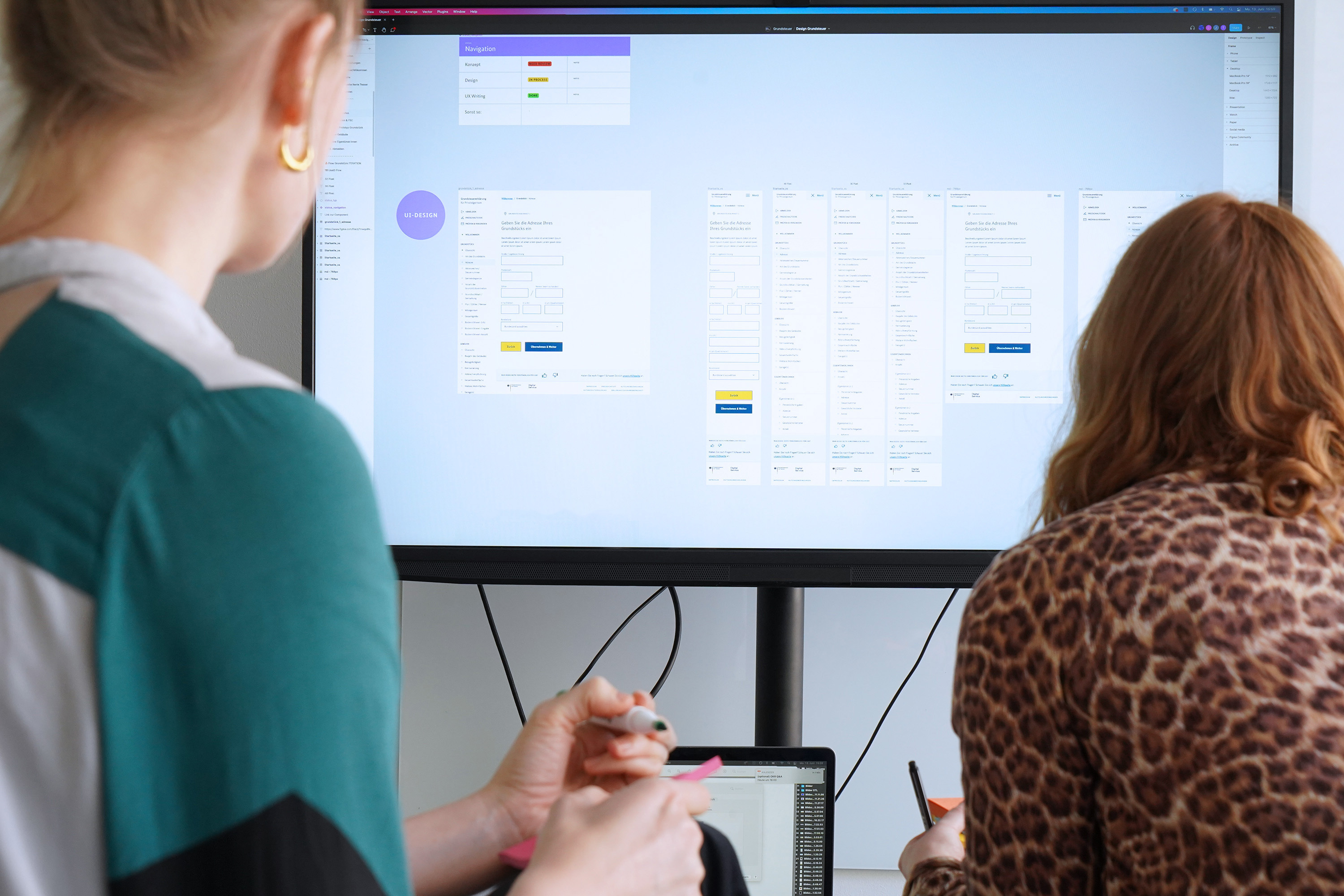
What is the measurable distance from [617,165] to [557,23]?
21 cm

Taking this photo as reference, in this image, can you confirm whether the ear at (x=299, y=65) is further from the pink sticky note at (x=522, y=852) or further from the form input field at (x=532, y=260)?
the form input field at (x=532, y=260)

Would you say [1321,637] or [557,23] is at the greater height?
[557,23]

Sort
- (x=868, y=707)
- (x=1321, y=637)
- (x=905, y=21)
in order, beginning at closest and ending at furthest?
(x=1321, y=637)
(x=905, y=21)
(x=868, y=707)

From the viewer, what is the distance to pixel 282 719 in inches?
12.8

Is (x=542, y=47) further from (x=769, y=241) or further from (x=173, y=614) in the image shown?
(x=173, y=614)

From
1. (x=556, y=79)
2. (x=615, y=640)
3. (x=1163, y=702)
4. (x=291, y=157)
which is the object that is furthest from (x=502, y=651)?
(x=291, y=157)

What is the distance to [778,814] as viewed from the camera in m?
1.19

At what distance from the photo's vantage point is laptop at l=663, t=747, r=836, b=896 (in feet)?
3.89

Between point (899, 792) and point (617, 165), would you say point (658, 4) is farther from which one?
point (899, 792)

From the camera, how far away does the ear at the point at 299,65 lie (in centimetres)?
44

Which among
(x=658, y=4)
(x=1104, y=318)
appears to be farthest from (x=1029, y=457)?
(x=658, y=4)

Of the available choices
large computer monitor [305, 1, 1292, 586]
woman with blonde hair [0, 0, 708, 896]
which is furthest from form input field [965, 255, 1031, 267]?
woman with blonde hair [0, 0, 708, 896]

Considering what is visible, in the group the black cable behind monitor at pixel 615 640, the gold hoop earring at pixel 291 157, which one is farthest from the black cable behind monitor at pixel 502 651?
the gold hoop earring at pixel 291 157

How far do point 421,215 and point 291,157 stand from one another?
88 centimetres
